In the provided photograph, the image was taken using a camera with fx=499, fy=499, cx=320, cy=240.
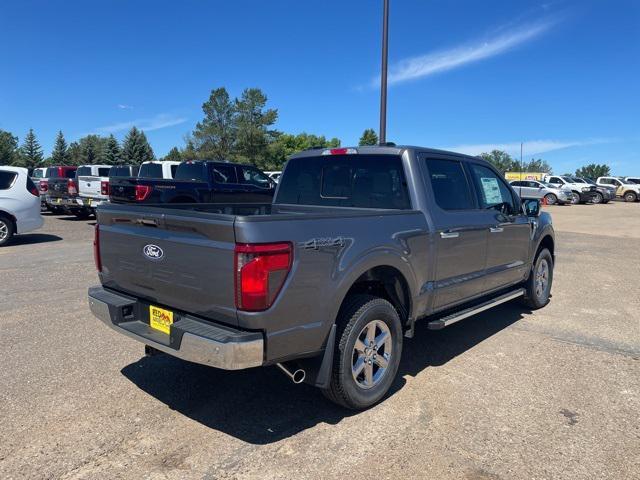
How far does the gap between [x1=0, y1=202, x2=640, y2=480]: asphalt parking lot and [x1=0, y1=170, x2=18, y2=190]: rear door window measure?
6742mm

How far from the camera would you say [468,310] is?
181 inches

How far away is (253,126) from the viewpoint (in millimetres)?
80250

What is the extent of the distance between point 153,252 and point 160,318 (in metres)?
0.45

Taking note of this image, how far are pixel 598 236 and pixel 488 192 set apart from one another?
12991mm

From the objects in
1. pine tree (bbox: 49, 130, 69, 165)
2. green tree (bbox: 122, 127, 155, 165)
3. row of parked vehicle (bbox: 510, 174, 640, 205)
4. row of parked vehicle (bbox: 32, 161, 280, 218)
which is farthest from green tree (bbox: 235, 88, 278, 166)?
row of parked vehicle (bbox: 32, 161, 280, 218)

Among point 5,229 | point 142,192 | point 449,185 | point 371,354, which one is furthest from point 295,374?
point 5,229

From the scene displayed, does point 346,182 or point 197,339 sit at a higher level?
point 346,182

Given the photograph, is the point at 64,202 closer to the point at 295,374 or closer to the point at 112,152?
the point at 295,374

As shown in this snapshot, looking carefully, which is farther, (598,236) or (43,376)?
(598,236)

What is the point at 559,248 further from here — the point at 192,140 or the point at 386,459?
the point at 192,140

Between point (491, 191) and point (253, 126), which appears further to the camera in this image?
point (253, 126)

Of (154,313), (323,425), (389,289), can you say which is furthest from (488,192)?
(154,313)

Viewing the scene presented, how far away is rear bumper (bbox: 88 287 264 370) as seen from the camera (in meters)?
2.79

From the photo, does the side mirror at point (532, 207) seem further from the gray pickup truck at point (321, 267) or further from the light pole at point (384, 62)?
the light pole at point (384, 62)
